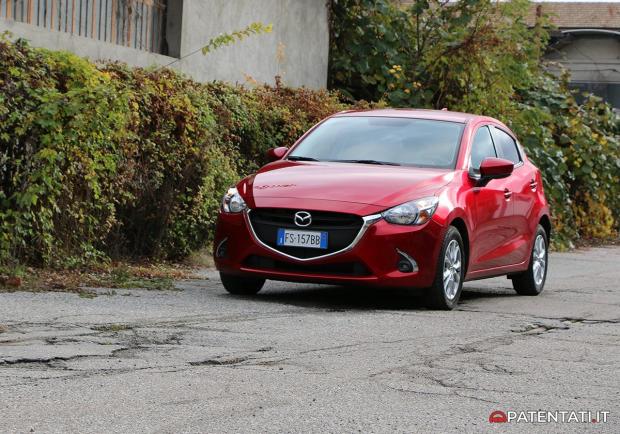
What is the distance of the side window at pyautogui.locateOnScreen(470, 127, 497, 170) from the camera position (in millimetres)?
11336

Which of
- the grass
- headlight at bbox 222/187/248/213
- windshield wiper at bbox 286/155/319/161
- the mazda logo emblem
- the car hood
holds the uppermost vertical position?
windshield wiper at bbox 286/155/319/161

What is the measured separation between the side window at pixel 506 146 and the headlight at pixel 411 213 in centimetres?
232

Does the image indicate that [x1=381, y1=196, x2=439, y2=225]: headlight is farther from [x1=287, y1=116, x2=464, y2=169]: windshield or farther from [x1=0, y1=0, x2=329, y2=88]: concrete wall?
[x1=0, y1=0, x2=329, y2=88]: concrete wall

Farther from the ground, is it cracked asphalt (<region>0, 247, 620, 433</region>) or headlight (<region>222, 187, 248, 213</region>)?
headlight (<region>222, 187, 248, 213</region>)

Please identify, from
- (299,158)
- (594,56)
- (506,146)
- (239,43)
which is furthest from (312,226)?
(594,56)

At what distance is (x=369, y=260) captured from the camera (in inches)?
388

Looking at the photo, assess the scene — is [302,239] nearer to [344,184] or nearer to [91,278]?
[344,184]

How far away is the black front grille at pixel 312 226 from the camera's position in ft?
32.4

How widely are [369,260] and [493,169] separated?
1.70 m

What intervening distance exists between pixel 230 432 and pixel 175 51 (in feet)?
38.2

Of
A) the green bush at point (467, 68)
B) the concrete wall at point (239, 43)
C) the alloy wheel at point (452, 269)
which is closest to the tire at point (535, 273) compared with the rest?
the alloy wheel at point (452, 269)

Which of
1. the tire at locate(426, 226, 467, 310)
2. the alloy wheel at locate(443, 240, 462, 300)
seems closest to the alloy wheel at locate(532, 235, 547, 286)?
the tire at locate(426, 226, 467, 310)

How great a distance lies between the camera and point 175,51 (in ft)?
54.2

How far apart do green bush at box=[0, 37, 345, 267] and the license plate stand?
2.04m
